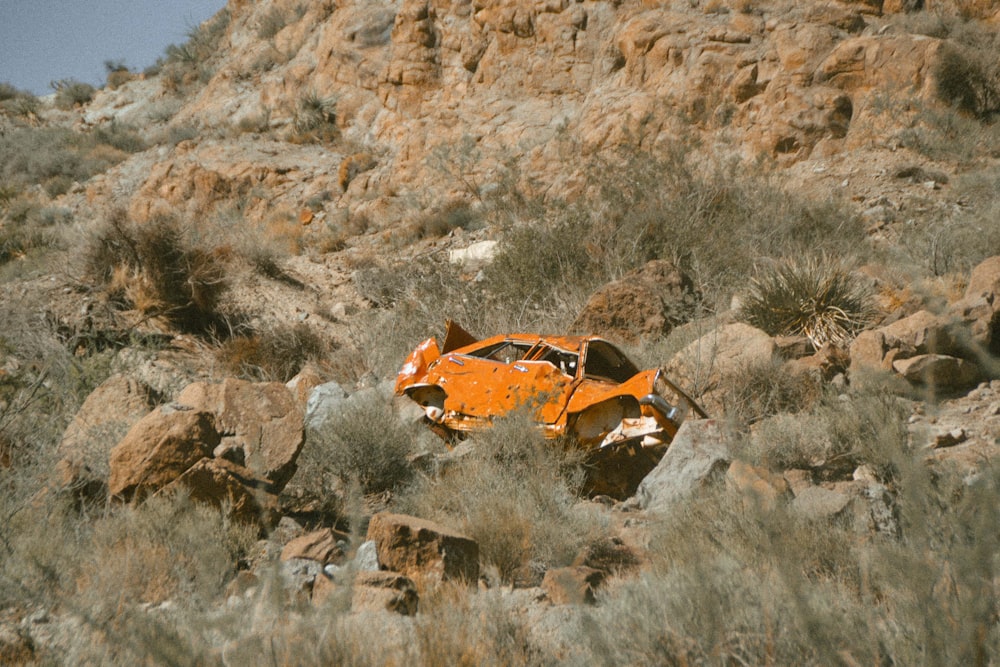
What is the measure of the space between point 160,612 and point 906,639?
3.36 m

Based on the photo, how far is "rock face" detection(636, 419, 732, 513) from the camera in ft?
17.8

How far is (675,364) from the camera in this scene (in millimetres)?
8273

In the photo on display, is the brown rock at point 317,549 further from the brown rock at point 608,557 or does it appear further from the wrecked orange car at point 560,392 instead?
the wrecked orange car at point 560,392

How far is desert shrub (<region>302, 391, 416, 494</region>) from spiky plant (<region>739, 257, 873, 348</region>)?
499 centimetres

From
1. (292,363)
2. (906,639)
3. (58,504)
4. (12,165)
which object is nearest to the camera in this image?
(906,639)

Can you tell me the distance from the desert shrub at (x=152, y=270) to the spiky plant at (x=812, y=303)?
8064 mm

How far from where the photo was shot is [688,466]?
562 centimetres

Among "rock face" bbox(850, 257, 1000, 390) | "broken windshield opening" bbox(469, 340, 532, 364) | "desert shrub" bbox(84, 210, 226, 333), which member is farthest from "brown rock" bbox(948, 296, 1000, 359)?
"desert shrub" bbox(84, 210, 226, 333)

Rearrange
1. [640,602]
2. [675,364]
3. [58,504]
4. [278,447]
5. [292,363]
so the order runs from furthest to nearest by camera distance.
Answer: [292,363] → [675,364] → [278,447] → [58,504] → [640,602]

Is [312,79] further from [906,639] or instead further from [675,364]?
[906,639]

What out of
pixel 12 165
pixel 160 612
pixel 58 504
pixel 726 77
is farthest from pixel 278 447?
pixel 12 165

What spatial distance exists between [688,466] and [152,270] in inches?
360

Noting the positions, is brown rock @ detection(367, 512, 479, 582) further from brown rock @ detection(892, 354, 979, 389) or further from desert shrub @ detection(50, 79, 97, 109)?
desert shrub @ detection(50, 79, 97, 109)

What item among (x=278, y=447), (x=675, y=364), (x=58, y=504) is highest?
(x=58, y=504)
